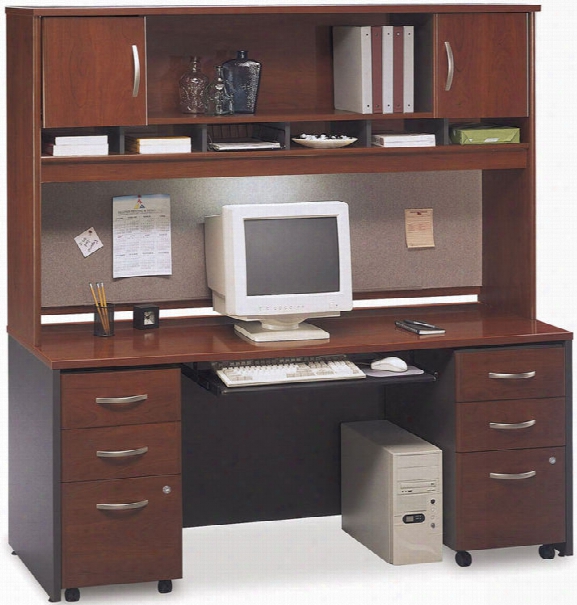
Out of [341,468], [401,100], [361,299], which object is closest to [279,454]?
[341,468]

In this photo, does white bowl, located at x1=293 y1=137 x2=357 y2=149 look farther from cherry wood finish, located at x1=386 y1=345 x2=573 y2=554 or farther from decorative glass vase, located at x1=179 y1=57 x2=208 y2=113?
cherry wood finish, located at x1=386 y1=345 x2=573 y2=554

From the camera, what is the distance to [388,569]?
16.9 ft

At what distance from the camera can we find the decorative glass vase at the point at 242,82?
17.1 feet

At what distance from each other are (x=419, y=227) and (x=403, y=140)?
0.52 metres

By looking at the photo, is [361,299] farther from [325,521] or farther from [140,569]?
[140,569]

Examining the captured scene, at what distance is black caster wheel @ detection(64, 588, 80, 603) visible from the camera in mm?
4816

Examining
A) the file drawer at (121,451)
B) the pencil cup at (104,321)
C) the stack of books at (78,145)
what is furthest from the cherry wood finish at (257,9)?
the file drawer at (121,451)

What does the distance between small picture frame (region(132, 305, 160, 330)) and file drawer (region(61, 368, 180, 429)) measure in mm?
494

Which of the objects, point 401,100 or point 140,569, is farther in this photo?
point 401,100

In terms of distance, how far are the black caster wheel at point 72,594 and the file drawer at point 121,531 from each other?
0.14 ft

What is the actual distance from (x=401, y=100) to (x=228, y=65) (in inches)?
23.5

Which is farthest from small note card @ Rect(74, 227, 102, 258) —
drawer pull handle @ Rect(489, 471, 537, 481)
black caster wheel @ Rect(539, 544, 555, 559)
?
black caster wheel @ Rect(539, 544, 555, 559)

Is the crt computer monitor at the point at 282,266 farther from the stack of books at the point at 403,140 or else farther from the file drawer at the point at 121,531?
the file drawer at the point at 121,531

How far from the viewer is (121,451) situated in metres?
4.80
